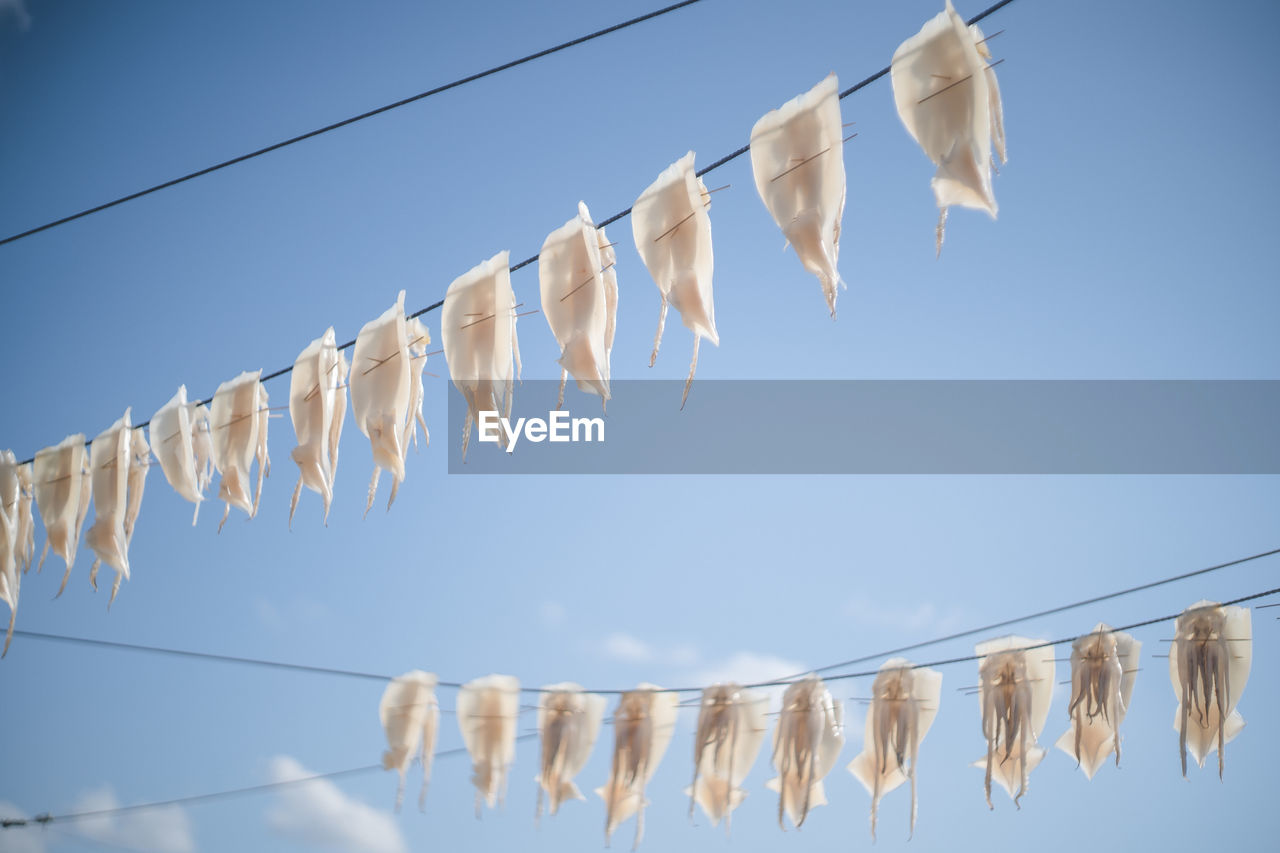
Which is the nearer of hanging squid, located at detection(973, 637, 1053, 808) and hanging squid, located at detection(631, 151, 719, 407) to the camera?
hanging squid, located at detection(631, 151, 719, 407)

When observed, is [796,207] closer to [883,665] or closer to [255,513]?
[255,513]

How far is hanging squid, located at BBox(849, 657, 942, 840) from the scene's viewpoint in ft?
9.70

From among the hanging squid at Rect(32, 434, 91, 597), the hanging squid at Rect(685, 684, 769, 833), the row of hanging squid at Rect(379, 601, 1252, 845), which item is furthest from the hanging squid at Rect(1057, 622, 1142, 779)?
the hanging squid at Rect(32, 434, 91, 597)

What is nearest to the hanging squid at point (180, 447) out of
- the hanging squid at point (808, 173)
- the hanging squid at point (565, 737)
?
the hanging squid at point (565, 737)

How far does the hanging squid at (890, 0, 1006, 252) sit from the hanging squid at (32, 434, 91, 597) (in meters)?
2.41

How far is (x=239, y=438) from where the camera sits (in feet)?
8.01

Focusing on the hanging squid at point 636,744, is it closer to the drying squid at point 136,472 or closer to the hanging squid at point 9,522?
the drying squid at point 136,472

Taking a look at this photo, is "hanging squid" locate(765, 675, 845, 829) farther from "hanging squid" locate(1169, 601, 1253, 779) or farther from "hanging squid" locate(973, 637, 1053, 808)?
"hanging squid" locate(1169, 601, 1253, 779)

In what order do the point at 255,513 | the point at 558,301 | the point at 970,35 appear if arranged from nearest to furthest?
the point at 970,35
the point at 558,301
the point at 255,513

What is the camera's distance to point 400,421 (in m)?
2.13

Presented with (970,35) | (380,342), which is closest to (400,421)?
(380,342)

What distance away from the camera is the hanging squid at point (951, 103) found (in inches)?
63.4

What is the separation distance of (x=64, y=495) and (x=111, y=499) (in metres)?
0.25

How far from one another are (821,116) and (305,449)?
138 cm
